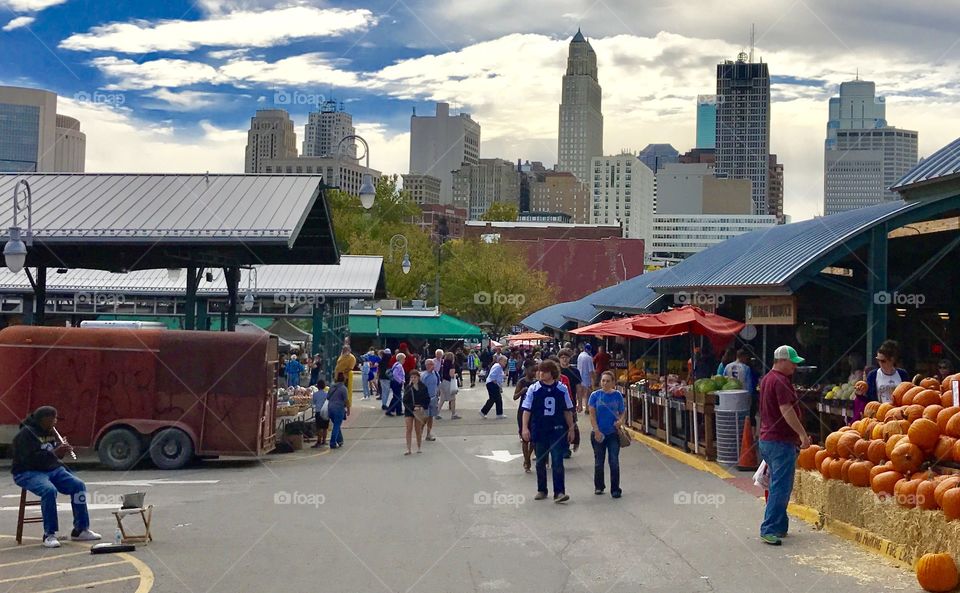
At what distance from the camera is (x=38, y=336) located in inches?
700

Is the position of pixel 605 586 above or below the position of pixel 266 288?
below

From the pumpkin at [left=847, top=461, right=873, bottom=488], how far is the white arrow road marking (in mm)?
8571

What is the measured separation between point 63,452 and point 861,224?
11957 millimetres

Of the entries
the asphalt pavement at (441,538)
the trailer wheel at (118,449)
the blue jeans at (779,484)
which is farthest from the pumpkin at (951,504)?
the trailer wheel at (118,449)

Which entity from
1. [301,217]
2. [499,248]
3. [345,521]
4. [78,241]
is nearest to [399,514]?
[345,521]

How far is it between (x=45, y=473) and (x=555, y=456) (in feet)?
20.1

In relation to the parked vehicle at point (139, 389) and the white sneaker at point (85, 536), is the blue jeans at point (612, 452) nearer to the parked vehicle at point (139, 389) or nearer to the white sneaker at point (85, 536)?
Result: the white sneaker at point (85, 536)

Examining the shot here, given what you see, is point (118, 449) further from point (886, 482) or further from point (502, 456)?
point (886, 482)

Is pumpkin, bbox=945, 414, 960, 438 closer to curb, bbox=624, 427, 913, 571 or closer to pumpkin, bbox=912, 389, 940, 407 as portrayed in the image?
pumpkin, bbox=912, 389, 940, 407

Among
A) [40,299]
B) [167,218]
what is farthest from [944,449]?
[40,299]

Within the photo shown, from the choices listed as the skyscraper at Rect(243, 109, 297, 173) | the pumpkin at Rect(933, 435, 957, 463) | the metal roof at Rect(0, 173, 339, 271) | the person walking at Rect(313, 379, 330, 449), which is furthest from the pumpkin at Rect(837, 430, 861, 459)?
the skyscraper at Rect(243, 109, 297, 173)

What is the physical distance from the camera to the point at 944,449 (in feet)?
31.2

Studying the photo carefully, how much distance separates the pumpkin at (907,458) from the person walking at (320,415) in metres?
13.0

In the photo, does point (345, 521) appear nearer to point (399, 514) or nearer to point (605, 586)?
point (399, 514)
